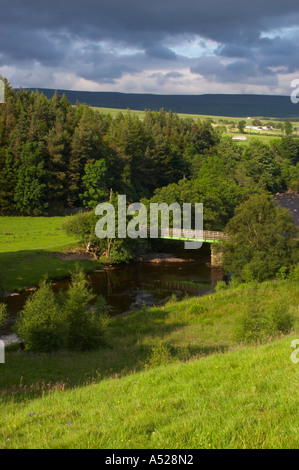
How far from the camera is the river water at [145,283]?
4603 cm

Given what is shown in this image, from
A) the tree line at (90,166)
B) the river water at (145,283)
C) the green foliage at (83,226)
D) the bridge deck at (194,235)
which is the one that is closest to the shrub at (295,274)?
the river water at (145,283)

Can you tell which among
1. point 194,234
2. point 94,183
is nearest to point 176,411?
point 194,234

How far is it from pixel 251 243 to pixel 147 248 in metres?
22.4

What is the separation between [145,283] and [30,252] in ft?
57.2

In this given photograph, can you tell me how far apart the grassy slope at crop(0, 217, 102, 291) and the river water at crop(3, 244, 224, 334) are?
2676mm

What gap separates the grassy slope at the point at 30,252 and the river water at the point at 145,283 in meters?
2.68

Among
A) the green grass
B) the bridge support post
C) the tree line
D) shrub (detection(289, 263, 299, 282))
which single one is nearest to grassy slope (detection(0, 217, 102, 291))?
the tree line

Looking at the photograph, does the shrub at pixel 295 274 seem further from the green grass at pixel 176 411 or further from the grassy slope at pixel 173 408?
the green grass at pixel 176 411

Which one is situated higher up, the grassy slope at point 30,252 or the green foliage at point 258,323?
the green foliage at point 258,323

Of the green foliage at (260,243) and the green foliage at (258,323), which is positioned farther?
the green foliage at (260,243)

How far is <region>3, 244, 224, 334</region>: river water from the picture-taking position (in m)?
46.0

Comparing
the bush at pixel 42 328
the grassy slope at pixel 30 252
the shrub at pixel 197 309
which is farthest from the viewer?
the grassy slope at pixel 30 252
